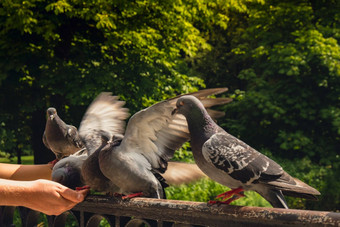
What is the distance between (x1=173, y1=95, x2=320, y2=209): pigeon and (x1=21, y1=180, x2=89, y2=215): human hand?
2.02 feet

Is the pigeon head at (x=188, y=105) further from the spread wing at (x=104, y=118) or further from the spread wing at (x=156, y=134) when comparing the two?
the spread wing at (x=104, y=118)

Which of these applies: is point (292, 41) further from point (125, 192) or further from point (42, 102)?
point (125, 192)

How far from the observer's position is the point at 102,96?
157 inches

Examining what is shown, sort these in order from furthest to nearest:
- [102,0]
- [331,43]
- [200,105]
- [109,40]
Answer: [331,43], [109,40], [102,0], [200,105]

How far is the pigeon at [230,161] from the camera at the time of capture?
2.09 meters

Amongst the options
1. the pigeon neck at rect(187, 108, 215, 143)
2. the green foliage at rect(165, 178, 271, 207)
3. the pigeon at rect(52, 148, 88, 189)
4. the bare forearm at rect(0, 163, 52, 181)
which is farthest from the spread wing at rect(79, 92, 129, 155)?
the green foliage at rect(165, 178, 271, 207)

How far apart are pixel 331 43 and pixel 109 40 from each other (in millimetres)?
7806

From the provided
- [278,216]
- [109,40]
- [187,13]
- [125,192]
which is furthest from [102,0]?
[278,216]

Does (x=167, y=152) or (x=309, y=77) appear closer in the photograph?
(x=167, y=152)

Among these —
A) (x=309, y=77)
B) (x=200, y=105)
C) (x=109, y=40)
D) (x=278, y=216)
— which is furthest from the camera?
(x=309, y=77)

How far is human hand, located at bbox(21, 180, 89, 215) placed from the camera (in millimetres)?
1938

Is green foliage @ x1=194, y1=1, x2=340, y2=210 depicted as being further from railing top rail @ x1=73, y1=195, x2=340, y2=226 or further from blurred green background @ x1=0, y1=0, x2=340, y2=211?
railing top rail @ x1=73, y1=195, x2=340, y2=226

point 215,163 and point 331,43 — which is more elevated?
point 215,163

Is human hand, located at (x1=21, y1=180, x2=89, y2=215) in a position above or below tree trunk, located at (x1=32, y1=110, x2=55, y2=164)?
above
